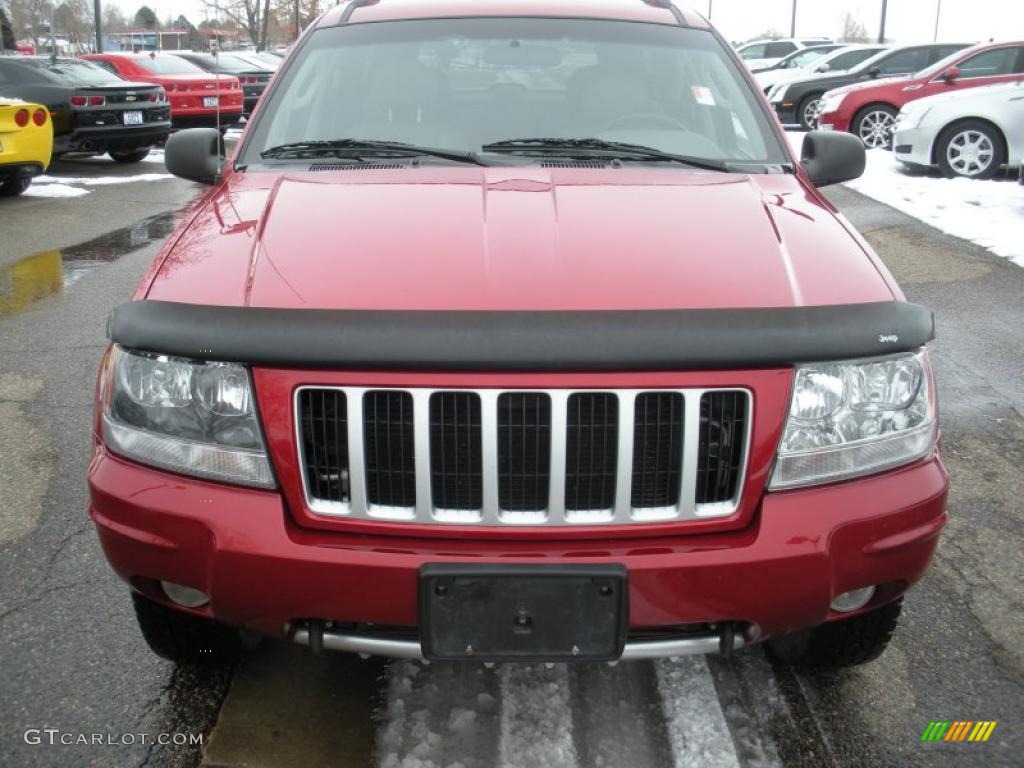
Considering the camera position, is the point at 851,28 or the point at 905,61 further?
the point at 851,28

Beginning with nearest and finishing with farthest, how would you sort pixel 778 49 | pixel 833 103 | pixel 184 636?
pixel 184 636
pixel 833 103
pixel 778 49

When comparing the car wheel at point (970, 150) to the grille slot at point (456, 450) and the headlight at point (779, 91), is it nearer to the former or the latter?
the headlight at point (779, 91)

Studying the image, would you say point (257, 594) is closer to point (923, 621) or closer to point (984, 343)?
point (923, 621)

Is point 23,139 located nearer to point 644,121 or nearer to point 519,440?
point 644,121

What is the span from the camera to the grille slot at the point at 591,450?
1960 mm

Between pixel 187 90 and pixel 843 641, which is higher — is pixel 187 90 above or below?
above

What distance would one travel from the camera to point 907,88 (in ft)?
46.9

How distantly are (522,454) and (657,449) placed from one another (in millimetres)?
280

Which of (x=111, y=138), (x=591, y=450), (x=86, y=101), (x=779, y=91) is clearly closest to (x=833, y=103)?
(x=779, y=91)

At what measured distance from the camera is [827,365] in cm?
204

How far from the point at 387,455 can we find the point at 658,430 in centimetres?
56

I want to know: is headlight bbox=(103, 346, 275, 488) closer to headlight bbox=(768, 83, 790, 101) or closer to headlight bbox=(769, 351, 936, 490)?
headlight bbox=(769, 351, 936, 490)

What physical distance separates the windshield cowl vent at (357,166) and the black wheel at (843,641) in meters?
1.76

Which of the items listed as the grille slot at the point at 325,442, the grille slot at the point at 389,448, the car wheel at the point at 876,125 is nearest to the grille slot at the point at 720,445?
the grille slot at the point at 389,448
